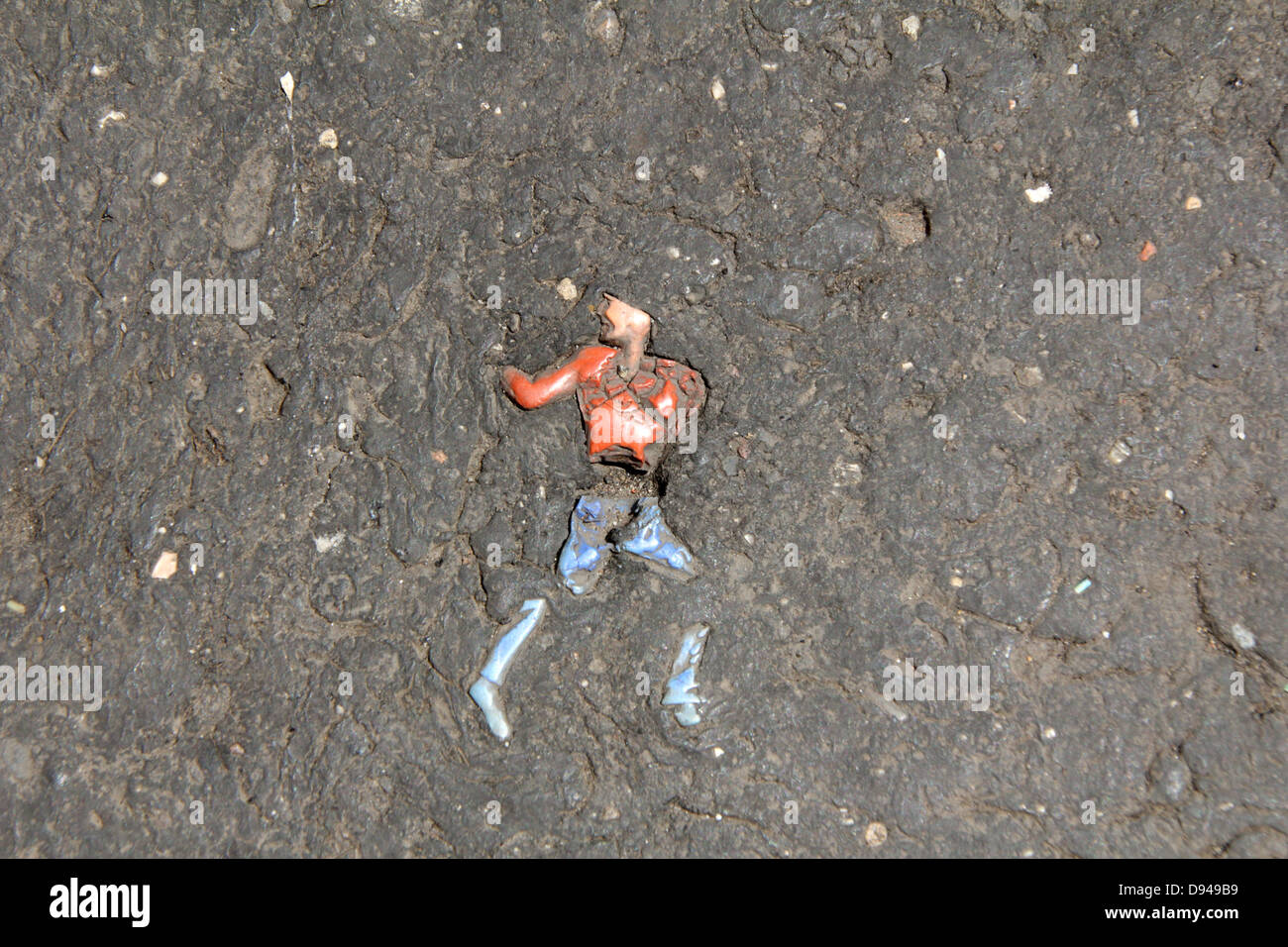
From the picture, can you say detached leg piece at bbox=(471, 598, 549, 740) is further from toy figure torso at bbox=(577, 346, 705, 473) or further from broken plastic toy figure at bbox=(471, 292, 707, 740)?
toy figure torso at bbox=(577, 346, 705, 473)

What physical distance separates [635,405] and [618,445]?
11 cm

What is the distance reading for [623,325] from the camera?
2.22 meters

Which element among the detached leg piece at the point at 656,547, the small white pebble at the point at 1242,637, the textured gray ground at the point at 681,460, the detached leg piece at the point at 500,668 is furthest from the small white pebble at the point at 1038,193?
the detached leg piece at the point at 500,668

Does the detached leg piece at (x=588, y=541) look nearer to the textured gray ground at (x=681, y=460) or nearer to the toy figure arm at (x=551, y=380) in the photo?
the textured gray ground at (x=681, y=460)

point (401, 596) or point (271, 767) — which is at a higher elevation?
point (401, 596)

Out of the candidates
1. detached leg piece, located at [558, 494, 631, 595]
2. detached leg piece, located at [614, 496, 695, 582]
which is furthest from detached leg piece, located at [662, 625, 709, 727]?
detached leg piece, located at [558, 494, 631, 595]

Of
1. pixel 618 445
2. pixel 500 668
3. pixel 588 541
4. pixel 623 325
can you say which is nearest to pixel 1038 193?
pixel 623 325

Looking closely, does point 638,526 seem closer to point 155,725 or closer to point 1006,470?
point 1006,470

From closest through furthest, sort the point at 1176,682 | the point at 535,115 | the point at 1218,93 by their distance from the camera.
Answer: the point at 1176,682, the point at 1218,93, the point at 535,115

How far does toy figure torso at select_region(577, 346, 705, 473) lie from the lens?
2182mm

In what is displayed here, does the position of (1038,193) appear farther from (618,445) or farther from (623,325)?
(618,445)

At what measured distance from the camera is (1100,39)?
2193 mm

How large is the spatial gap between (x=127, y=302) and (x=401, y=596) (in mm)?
1121
